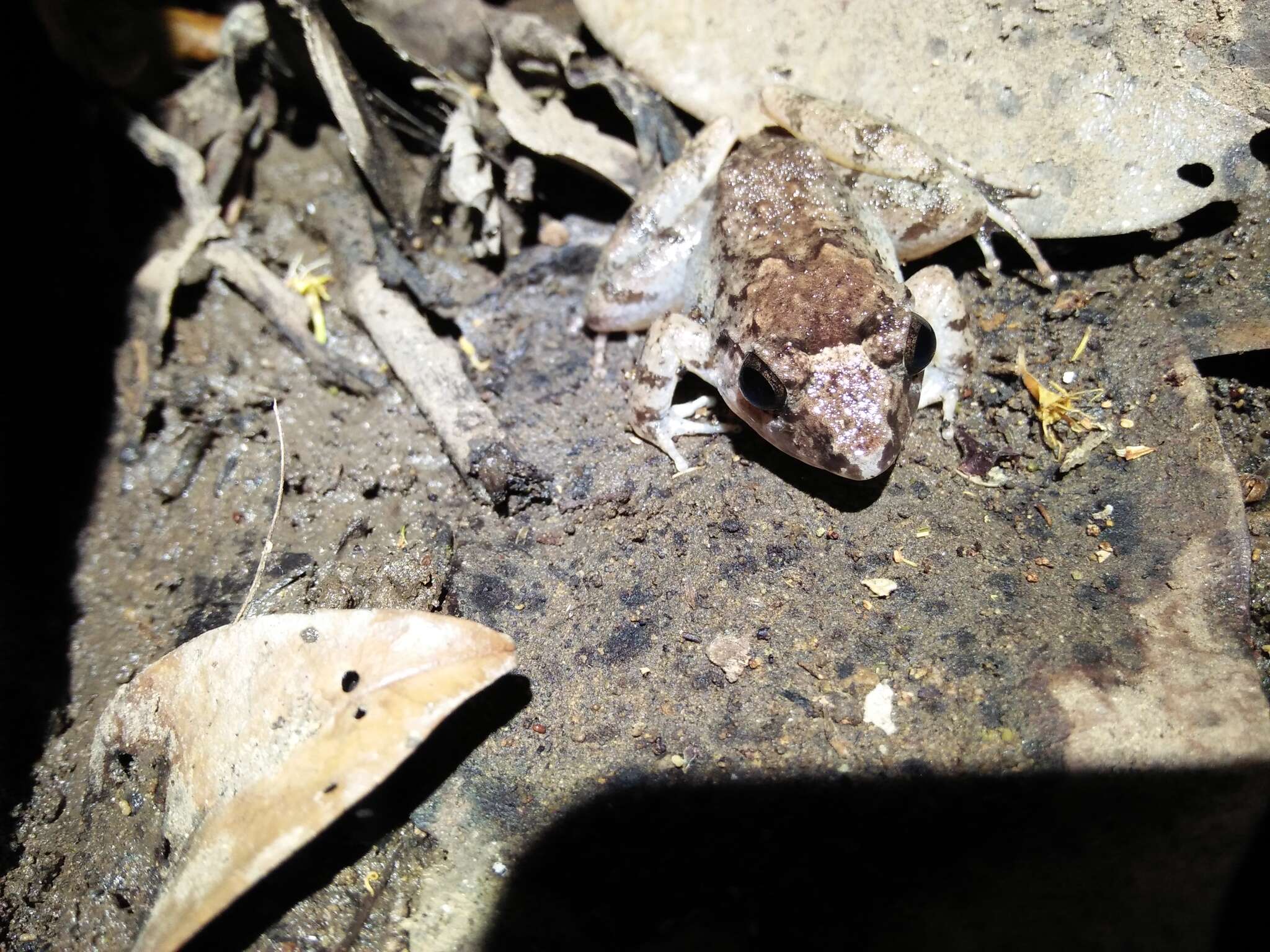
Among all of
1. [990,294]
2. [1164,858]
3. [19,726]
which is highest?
[19,726]

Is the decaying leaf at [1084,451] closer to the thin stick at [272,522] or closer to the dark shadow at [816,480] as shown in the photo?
the dark shadow at [816,480]

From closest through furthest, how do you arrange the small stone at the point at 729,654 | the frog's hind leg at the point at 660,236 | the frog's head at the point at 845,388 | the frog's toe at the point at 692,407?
the small stone at the point at 729,654, the frog's head at the point at 845,388, the frog's toe at the point at 692,407, the frog's hind leg at the point at 660,236

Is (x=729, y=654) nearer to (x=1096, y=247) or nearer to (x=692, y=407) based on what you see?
(x=692, y=407)

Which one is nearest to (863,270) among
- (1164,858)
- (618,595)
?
(618,595)

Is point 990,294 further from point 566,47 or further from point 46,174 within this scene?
point 46,174

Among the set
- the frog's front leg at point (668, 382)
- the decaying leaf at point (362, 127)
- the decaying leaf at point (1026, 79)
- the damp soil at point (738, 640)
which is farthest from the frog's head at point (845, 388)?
the decaying leaf at point (362, 127)

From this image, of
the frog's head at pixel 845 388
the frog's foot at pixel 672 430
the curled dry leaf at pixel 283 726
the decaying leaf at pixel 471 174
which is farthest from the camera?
the decaying leaf at pixel 471 174

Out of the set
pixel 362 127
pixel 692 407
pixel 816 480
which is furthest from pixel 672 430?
pixel 362 127
